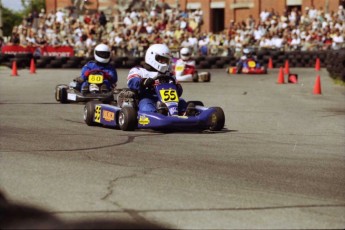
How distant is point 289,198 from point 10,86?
53.5ft

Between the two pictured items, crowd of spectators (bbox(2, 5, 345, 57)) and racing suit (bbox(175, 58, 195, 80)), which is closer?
racing suit (bbox(175, 58, 195, 80))

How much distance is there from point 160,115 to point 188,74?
1430 centimetres

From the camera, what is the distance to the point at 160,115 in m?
11.2

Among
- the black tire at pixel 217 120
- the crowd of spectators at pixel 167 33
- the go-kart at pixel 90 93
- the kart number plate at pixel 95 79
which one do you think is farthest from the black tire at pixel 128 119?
the crowd of spectators at pixel 167 33

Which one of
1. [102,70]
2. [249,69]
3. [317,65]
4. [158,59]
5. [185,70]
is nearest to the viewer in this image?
[158,59]

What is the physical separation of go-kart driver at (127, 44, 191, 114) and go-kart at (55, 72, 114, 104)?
426 cm

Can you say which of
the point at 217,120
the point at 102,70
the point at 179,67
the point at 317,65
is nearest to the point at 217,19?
the point at 317,65

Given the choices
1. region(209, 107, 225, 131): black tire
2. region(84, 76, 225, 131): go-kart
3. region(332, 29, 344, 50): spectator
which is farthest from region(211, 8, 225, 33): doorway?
region(209, 107, 225, 131): black tire

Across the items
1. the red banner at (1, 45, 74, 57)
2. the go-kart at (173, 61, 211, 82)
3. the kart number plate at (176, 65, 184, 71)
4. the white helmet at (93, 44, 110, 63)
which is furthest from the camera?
the red banner at (1, 45, 74, 57)

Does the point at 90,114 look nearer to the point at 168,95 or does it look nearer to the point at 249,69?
the point at 168,95

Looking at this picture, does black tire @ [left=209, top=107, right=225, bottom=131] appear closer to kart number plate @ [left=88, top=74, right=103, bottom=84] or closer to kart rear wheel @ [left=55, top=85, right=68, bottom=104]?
kart number plate @ [left=88, top=74, right=103, bottom=84]

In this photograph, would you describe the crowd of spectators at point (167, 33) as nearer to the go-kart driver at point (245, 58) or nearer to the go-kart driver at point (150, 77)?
the go-kart driver at point (245, 58)

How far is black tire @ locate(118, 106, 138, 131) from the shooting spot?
11.2 metres

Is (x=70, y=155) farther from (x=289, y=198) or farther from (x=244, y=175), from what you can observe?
(x=289, y=198)
